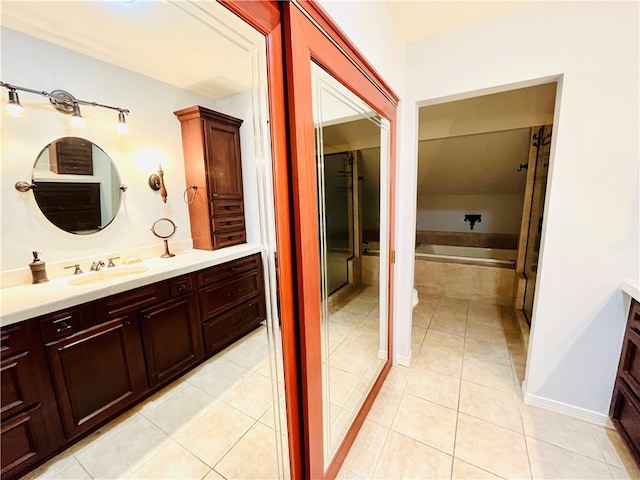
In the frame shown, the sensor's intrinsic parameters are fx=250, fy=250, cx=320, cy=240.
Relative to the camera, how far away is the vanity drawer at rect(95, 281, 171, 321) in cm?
133

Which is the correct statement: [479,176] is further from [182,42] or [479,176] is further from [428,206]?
[182,42]

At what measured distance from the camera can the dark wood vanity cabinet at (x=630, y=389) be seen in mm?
1286

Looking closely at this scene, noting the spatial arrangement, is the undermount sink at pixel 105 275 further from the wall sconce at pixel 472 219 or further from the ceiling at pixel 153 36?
the wall sconce at pixel 472 219

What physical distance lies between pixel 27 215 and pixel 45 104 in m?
0.51

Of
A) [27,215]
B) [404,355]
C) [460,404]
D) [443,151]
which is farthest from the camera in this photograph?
[443,151]

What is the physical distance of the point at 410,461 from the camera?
1.33 metres

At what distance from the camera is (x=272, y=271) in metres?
0.89

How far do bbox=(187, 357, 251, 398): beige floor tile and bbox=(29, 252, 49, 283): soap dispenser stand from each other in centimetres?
95

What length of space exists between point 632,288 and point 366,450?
5.43 feet

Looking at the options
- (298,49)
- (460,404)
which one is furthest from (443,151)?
(298,49)

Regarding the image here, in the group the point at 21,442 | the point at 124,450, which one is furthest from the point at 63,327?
the point at 124,450

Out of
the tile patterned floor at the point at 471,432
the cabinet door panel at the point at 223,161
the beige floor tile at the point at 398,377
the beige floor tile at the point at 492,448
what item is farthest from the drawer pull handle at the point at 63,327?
the beige floor tile at the point at 492,448

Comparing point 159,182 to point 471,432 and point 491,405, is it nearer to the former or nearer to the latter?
point 471,432

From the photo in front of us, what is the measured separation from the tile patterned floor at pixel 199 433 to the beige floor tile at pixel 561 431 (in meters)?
1.54
